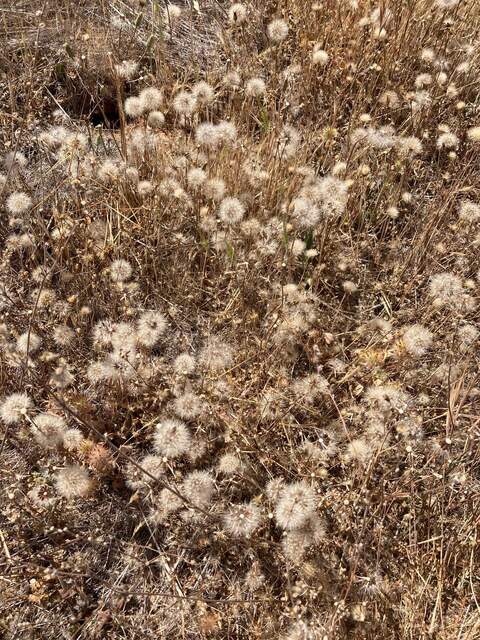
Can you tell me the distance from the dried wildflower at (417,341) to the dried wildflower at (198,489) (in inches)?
40.0

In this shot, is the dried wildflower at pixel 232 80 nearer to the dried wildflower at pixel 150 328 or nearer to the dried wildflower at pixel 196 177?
the dried wildflower at pixel 196 177

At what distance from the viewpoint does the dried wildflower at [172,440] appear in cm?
196

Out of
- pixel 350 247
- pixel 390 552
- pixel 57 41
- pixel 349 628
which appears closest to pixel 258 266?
pixel 350 247

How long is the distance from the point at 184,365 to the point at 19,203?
1.06m

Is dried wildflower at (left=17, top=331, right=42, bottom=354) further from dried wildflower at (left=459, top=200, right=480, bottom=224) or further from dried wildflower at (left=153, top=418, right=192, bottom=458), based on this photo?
dried wildflower at (left=459, top=200, right=480, bottom=224)

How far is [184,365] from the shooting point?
2.23 metres

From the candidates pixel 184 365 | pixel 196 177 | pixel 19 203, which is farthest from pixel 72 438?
pixel 196 177

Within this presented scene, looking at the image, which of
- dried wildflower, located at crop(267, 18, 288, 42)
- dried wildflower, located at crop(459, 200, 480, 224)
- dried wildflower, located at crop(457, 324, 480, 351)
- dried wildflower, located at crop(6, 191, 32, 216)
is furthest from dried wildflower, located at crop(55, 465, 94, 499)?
dried wildflower, located at crop(267, 18, 288, 42)

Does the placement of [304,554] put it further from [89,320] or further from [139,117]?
[139,117]

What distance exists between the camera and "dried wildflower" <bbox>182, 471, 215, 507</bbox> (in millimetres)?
1997

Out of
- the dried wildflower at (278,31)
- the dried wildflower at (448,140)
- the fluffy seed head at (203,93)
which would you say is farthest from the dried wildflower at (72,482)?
the dried wildflower at (278,31)

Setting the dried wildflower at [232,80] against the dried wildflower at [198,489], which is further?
the dried wildflower at [232,80]

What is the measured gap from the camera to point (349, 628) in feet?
6.31

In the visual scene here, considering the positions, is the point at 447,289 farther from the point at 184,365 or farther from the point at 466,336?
the point at 184,365
